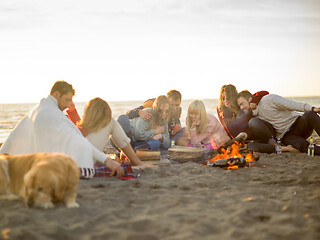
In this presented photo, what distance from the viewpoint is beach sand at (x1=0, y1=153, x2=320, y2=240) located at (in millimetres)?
3006

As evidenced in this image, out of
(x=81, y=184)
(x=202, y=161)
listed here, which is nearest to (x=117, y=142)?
(x=81, y=184)

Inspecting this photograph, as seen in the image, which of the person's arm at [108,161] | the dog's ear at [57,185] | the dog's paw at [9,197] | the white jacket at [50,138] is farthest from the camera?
the person's arm at [108,161]

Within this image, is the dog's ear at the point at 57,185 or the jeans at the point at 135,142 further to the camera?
the jeans at the point at 135,142

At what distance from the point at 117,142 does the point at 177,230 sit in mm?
3108

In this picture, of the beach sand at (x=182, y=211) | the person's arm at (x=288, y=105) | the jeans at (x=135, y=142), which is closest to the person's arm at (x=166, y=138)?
the jeans at (x=135, y=142)

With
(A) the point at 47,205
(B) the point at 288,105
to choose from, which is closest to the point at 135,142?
(B) the point at 288,105

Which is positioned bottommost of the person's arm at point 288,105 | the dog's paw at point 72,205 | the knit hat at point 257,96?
the dog's paw at point 72,205

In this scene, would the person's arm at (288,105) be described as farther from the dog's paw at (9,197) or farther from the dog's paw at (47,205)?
the dog's paw at (9,197)

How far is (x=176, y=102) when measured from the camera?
8320mm

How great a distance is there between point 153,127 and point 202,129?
1187mm

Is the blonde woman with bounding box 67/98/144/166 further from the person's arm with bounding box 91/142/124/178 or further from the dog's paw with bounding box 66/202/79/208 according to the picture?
the dog's paw with bounding box 66/202/79/208

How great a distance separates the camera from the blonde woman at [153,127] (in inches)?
298

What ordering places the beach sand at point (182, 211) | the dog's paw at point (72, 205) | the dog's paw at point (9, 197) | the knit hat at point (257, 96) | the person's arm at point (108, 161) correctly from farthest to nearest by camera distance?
the knit hat at point (257, 96)
the person's arm at point (108, 161)
the dog's paw at point (9, 197)
the dog's paw at point (72, 205)
the beach sand at point (182, 211)

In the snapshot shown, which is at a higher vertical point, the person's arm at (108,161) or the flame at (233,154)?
the person's arm at (108,161)
